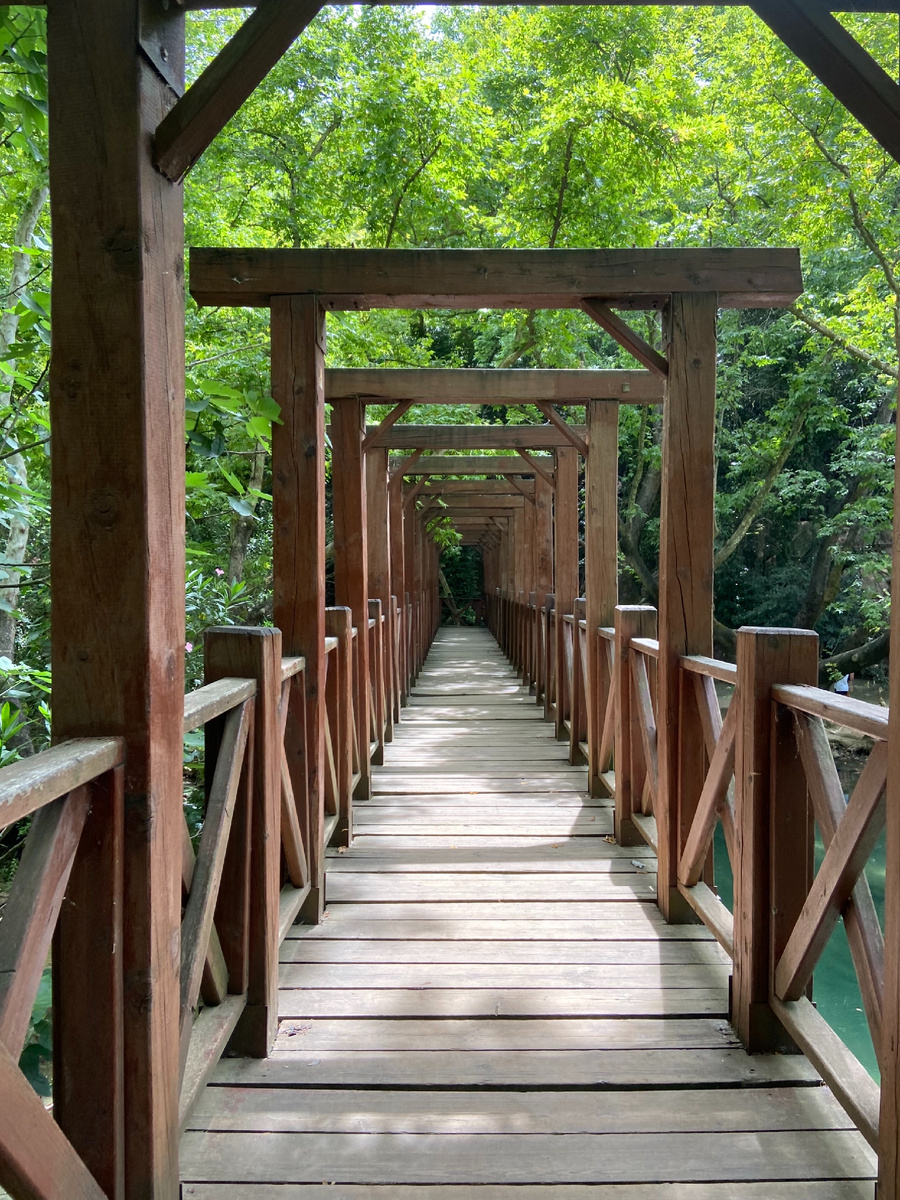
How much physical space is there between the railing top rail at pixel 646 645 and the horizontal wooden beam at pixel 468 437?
3139mm

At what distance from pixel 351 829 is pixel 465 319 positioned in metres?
10.9

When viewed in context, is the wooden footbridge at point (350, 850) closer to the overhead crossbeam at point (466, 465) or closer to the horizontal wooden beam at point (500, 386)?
the horizontal wooden beam at point (500, 386)

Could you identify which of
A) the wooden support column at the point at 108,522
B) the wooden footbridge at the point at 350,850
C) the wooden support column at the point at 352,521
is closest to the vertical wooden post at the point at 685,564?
the wooden footbridge at the point at 350,850

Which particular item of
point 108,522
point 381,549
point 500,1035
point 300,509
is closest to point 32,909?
point 108,522

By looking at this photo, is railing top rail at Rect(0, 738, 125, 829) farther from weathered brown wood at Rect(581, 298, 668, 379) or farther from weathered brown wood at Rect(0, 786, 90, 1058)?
weathered brown wood at Rect(581, 298, 668, 379)

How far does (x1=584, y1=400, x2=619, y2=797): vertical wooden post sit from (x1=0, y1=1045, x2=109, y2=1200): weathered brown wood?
421 centimetres

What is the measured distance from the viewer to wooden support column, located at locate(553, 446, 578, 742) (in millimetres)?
7043

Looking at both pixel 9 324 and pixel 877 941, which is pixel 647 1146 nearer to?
pixel 877 941

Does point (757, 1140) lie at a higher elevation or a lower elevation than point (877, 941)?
lower

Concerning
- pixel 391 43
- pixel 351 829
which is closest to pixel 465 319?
pixel 391 43

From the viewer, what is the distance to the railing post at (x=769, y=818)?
7.86 feet

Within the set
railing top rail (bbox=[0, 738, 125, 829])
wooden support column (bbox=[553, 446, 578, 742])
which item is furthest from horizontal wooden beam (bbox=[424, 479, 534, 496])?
railing top rail (bbox=[0, 738, 125, 829])

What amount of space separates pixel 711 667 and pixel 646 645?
0.86m

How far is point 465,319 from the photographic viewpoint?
1379cm
